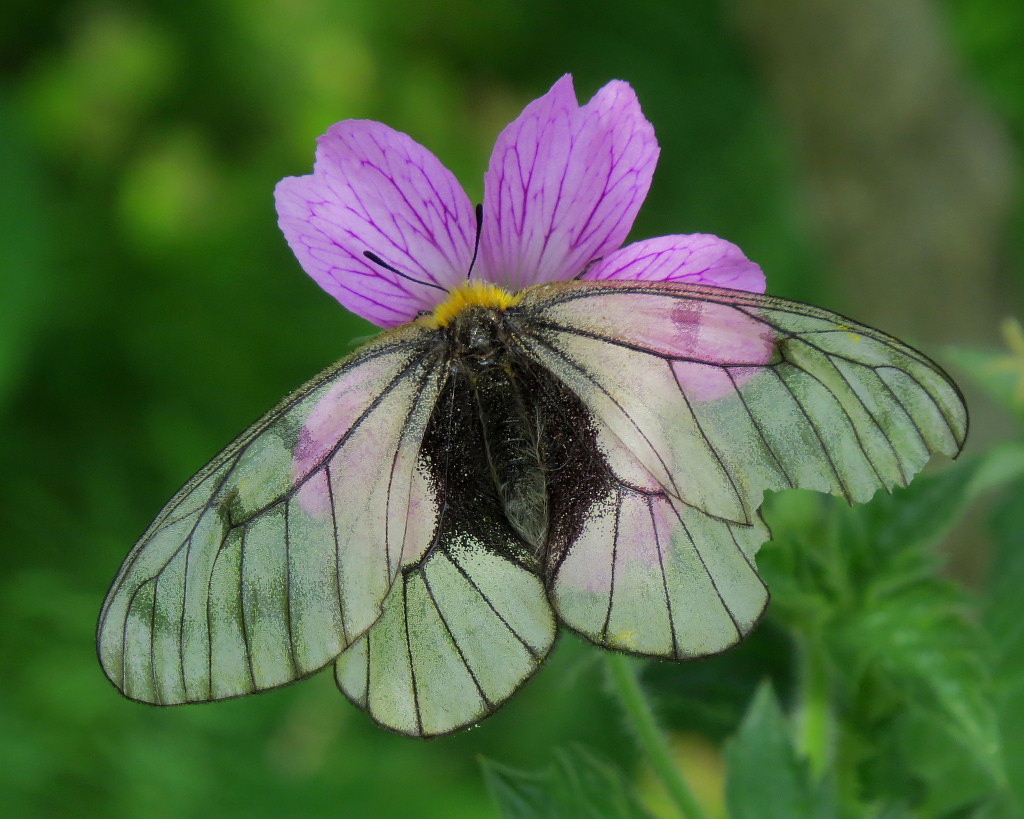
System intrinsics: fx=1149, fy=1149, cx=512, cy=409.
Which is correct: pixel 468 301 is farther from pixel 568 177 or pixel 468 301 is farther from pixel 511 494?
pixel 511 494

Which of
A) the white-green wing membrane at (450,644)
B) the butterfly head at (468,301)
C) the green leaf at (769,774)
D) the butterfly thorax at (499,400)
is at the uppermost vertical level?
the butterfly head at (468,301)

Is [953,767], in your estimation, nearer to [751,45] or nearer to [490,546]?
[490,546]

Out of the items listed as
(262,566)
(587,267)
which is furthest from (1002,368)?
(262,566)

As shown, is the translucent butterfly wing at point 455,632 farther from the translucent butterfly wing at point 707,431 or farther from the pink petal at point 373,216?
the pink petal at point 373,216

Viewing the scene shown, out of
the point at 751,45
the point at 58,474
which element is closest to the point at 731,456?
the point at 58,474

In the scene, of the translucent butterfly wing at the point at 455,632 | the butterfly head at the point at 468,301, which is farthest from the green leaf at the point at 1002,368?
the translucent butterfly wing at the point at 455,632

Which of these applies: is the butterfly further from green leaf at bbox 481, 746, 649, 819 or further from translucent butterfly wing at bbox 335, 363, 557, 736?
green leaf at bbox 481, 746, 649, 819
